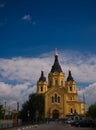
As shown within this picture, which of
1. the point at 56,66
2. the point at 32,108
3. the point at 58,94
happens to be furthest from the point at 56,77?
the point at 32,108

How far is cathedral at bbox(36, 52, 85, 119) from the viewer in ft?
359

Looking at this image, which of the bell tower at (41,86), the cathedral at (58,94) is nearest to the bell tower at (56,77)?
the cathedral at (58,94)

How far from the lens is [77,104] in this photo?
11256 centimetres

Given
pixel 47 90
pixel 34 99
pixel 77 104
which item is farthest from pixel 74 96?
pixel 34 99

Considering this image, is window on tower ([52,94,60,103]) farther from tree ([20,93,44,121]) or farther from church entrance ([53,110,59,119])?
tree ([20,93,44,121])

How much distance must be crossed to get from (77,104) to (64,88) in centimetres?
821

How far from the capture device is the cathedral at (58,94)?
359 ft

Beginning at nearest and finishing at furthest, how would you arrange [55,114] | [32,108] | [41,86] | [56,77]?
[32,108] < [55,114] < [56,77] < [41,86]

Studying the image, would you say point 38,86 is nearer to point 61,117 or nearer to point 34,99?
point 61,117

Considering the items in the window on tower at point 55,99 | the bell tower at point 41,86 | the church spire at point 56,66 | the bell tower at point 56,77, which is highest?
the church spire at point 56,66

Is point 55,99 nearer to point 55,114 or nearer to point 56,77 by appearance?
point 55,114

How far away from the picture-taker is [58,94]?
111562 millimetres

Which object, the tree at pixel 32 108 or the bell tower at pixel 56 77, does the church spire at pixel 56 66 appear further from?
the tree at pixel 32 108

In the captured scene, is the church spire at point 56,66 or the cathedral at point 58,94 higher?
the church spire at point 56,66
